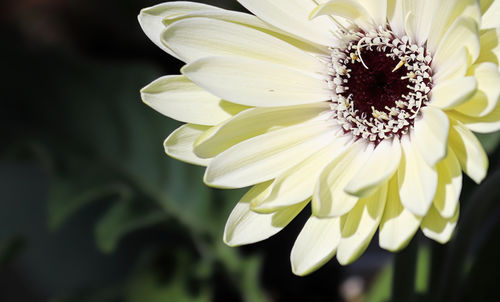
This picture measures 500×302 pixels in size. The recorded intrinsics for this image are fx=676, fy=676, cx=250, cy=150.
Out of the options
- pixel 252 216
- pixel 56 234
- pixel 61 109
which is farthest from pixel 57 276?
pixel 252 216

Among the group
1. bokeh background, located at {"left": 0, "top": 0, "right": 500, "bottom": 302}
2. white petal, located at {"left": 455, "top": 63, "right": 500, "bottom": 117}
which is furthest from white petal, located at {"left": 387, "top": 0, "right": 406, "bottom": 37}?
bokeh background, located at {"left": 0, "top": 0, "right": 500, "bottom": 302}

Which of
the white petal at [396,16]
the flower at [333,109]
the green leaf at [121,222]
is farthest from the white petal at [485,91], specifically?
the green leaf at [121,222]

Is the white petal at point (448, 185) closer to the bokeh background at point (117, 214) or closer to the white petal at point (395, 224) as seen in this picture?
the white petal at point (395, 224)

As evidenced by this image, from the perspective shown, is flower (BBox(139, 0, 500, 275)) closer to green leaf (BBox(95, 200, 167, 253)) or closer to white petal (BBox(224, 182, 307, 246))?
white petal (BBox(224, 182, 307, 246))

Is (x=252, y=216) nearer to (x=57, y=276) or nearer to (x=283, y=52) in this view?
(x=283, y=52)

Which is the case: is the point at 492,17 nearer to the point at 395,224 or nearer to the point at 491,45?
the point at 491,45

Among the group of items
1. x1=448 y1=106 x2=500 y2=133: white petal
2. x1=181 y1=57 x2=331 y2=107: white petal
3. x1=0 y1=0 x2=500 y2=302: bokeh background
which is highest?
x1=448 y1=106 x2=500 y2=133: white petal
